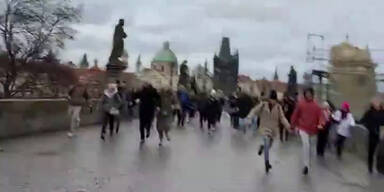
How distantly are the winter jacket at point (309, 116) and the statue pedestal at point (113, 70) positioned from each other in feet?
66.5

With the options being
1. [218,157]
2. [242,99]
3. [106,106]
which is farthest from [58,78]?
[218,157]

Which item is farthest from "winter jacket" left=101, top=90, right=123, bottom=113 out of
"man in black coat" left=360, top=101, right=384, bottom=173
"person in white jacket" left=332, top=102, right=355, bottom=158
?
"man in black coat" left=360, top=101, right=384, bottom=173

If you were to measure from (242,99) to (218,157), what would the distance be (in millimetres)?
13821

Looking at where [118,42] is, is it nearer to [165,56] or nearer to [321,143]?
[321,143]

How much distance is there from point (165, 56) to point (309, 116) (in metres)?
136

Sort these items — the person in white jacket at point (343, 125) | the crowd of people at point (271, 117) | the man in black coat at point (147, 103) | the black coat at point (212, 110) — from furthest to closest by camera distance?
the black coat at point (212, 110) < the person in white jacket at point (343, 125) < the man in black coat at point (147, 103) < the crowd of people at point (271, 117)

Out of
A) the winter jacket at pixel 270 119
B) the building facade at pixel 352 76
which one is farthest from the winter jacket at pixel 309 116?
the building facade at pixel 352 76

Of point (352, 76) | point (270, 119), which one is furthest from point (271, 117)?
point (352, 76)

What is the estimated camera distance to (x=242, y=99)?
30312mm

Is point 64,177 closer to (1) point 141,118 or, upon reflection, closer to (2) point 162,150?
(2) point 162,150

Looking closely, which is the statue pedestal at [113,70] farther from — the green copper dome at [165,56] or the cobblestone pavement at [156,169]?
the green copper dome at [165,56]

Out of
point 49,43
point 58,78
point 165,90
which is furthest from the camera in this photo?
point 58,78

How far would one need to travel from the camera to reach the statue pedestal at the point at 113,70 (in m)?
33.8

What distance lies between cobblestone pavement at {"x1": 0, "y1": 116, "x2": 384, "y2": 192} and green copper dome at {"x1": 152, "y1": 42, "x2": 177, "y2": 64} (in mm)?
127071
